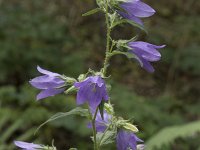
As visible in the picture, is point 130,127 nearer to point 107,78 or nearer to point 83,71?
point 107,78

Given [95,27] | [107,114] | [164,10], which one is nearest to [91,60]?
[95,27]

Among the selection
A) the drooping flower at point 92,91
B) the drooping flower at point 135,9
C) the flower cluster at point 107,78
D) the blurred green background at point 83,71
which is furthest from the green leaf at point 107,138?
the blurred green background at point 83,71

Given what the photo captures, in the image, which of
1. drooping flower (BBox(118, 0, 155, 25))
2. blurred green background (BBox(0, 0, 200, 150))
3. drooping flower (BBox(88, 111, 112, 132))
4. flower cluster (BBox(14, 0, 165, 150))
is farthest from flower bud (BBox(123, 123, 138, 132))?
blurred green background (BBox(0, 0, 200, 150))

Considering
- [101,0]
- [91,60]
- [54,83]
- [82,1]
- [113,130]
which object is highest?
[101,0]

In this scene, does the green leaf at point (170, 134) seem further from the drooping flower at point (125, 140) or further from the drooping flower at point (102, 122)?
the drooping flower at point (125, 140)

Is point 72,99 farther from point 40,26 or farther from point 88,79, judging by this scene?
point 88,79

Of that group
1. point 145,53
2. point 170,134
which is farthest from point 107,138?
point 170,134
